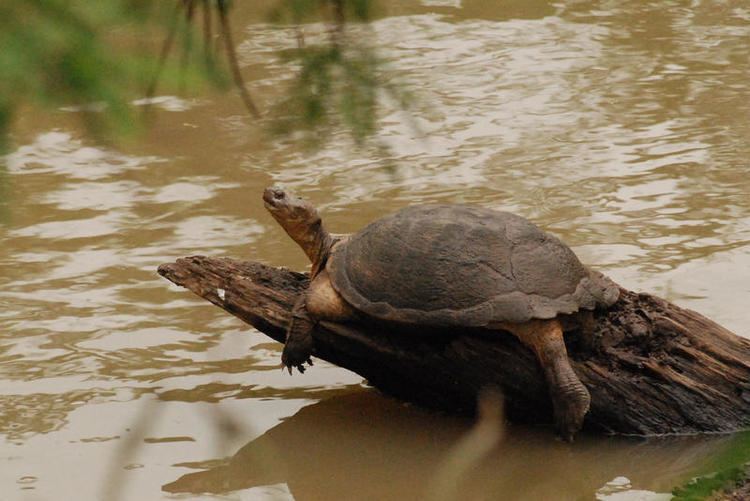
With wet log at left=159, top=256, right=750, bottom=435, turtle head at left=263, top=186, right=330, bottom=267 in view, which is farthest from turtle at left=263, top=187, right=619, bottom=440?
turtle head at left=263, top=186, right=330, bottom=267

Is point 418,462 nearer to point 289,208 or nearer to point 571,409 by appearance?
point 571,409

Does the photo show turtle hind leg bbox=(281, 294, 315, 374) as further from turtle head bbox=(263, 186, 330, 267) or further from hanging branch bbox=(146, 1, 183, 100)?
hanging branch bbox=(146, 1, 183, 100)

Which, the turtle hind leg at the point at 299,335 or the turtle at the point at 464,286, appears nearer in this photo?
the turtle at the point at 464,286

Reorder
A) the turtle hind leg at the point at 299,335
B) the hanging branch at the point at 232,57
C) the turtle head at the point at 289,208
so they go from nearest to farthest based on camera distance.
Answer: the hanging branch at the point at 232,57
the turtle hind leg at the point at 299,335
the turtle head at the point at 289,208

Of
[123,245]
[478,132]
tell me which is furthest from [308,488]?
[478,132]

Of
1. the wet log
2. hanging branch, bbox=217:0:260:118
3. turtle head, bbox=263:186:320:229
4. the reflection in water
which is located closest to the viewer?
hanging branch, bbox=217:0:260:118

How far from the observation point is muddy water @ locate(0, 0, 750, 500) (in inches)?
236

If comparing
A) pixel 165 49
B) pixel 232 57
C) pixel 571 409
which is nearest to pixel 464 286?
pixel 571 409

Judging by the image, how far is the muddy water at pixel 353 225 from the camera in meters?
5.98

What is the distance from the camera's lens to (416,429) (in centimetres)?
630

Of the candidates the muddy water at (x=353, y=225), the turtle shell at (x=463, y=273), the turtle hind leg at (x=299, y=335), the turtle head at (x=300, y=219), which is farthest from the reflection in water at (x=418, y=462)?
the turtle head at (x=300, y=219)

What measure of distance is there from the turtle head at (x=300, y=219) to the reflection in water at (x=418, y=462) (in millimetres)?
893

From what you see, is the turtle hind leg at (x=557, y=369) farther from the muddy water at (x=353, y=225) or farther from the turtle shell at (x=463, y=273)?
the muddy water at (x=353, y=225)

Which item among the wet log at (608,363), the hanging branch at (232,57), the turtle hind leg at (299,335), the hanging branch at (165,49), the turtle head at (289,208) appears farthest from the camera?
the turtle head at (289,208)
